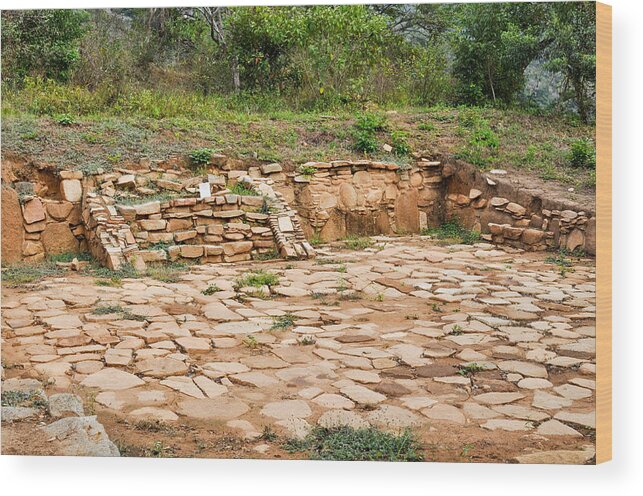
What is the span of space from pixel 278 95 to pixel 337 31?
67cm

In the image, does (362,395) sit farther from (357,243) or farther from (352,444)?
(357,243)

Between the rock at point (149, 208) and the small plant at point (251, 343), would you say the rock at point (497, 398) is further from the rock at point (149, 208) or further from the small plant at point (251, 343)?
the rock at point (149, 208)

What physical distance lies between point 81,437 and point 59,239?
5.17 ft

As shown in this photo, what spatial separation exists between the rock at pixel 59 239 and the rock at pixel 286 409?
2.04 meters

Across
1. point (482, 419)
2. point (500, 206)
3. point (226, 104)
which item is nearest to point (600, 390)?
point (482, 419)

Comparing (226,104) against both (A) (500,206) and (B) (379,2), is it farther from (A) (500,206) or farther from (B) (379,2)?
(A) (500,206)

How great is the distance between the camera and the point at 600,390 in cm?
481

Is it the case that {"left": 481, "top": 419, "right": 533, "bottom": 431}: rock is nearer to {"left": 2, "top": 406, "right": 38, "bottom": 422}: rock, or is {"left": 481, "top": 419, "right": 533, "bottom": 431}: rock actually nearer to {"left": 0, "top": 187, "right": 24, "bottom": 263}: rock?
{"left": 2, "top": 406, "right": 38, "bottom": 422}: rock

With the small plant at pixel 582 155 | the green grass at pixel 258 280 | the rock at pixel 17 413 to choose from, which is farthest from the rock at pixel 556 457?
the rock at pixel 17 413

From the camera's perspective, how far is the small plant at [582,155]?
5098 mm

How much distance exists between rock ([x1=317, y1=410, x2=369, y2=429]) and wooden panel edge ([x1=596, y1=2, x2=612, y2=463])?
1.49 m

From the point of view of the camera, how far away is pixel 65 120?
5918mm

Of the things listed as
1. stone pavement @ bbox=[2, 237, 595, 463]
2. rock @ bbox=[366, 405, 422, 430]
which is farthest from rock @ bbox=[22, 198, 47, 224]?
rock @ bbox=[366, 405, 422, 430]

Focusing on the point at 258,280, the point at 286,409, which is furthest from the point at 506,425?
the point at 258,280
